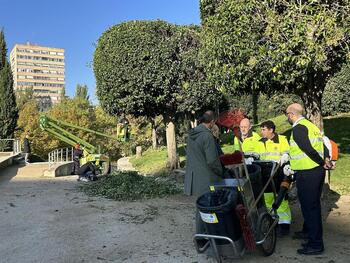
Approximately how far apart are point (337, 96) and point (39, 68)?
155m

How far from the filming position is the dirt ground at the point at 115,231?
18.8 feet

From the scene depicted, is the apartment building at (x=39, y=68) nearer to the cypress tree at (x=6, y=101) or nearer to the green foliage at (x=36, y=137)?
the green foliage at (x=36, y=137)

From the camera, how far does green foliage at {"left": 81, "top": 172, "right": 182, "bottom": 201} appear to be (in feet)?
35.1

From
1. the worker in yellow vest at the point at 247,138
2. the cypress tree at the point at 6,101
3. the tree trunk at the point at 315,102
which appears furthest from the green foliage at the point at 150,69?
the cypress tree at the point at 6,101

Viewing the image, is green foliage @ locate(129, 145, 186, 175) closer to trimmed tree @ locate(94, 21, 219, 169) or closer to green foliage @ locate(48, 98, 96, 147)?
trimmed tree @ locate(94, 21, 219, 169)

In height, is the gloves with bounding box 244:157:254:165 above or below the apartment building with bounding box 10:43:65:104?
below

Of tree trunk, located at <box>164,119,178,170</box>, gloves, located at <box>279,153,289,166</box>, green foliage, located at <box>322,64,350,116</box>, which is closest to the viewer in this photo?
gloves, located at <box>279,153,289,166</box>

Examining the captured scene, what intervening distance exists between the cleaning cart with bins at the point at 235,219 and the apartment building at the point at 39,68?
511ft

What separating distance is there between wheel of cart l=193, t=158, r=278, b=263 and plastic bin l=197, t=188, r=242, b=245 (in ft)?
0.12

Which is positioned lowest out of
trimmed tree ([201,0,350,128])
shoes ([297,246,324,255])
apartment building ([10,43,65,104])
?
shoes ([297,246,324,255])

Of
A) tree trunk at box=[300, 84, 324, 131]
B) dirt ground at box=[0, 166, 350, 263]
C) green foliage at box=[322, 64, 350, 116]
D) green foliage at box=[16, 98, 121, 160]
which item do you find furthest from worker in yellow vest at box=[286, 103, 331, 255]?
green foliage at box=[16, 98, 121, 160]

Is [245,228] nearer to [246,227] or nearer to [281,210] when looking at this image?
[246,227]

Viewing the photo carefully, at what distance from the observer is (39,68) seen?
16350cm

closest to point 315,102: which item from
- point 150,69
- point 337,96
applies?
point 150,69
